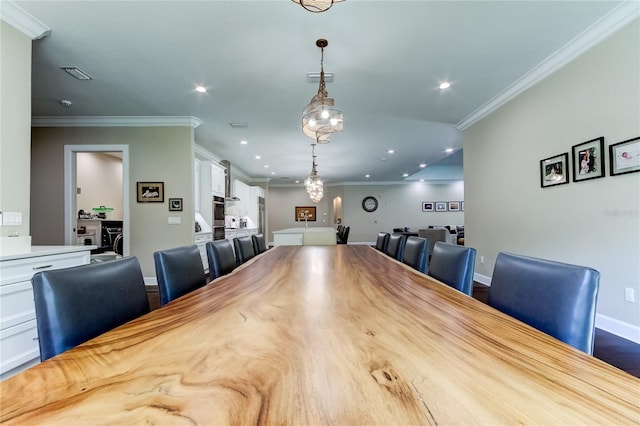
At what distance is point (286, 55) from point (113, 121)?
318 centimetres

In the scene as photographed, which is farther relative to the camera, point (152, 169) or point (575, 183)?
point (152, 169)

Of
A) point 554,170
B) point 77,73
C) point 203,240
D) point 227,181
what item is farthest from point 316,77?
point 227,181

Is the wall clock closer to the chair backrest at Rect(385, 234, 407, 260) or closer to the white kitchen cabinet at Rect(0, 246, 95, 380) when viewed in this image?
the chair backrest at Rect(385, 234, 407, 260)

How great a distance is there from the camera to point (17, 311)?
5.83 feet

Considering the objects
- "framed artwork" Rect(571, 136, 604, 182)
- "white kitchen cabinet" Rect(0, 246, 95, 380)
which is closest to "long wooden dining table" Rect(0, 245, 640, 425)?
"white kitchen cabinet" Rect(0, 246, 95, 380)

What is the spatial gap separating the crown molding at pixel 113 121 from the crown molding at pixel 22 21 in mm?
1866

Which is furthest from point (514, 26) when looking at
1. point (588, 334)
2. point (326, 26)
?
point (588, 334)

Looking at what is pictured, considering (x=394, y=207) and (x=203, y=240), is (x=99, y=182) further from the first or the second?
(x=394, y=207)

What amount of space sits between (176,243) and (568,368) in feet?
14.9

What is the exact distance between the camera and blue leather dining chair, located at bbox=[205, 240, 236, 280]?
174 centimetres

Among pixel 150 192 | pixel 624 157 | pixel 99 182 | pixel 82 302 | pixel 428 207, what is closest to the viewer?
pixel 82 302

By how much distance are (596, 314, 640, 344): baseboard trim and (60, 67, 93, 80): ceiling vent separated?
5.52 meters

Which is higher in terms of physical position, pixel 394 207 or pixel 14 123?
pixel 14 123

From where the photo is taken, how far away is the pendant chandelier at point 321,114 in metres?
2.25
